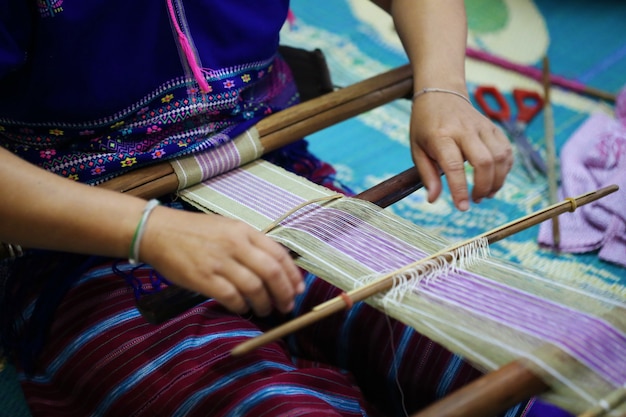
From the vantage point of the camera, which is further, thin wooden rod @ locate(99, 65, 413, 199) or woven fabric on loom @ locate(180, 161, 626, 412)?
thin wooden rod @ locate(99, 65, 413, 199)

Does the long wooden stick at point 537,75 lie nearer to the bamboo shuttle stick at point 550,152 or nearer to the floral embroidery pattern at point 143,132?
the bamboo shuttle stick at point 550,152

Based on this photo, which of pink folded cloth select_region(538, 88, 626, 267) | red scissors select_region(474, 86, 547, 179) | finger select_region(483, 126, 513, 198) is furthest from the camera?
red scissors select_region(474, 86, 547, 179)

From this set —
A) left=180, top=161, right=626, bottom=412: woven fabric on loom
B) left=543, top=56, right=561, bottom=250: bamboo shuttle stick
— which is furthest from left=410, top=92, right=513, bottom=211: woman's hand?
left=543, top=56, right=561, bottom=250: bamboo shuttle stick

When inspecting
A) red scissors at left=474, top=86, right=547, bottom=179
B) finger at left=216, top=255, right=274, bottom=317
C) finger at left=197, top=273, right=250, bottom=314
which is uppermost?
red scissors at left=474, top=86, right=547, bottom=179

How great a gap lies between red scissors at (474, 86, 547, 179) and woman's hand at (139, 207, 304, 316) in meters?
1.42

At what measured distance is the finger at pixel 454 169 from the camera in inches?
39.4

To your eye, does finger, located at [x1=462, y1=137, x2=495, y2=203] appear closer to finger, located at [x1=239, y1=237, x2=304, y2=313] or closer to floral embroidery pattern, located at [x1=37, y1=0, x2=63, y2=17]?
finger, located at [x1=239, y1=237, x2=304, y2=313]

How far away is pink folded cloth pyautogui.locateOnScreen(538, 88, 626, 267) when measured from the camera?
169cm

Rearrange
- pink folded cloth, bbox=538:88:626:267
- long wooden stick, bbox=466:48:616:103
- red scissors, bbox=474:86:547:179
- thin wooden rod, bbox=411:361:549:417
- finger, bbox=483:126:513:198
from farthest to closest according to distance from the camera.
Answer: long wooden stick, bbox=466:48:616:103 → red scissors, bbox=474:86:547:179 → pink folded cloth, bbox=538:88:626:267 → finger, bbox=483:126:513:198 → thin wooden rod, bbox=411:361:549:417

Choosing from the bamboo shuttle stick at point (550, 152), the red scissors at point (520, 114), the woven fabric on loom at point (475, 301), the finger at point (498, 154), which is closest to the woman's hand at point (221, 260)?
the woven fabric on loom at point (475, 301)

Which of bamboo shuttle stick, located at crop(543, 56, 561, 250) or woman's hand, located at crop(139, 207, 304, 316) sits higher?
bamboo shuttle stick, located at crop(543, 56, 561, 250)

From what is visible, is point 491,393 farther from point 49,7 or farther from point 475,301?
point 49,7

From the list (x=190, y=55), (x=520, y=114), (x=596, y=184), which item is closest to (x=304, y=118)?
(x=190, y=55)

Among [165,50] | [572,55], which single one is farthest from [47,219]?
[572,55]
